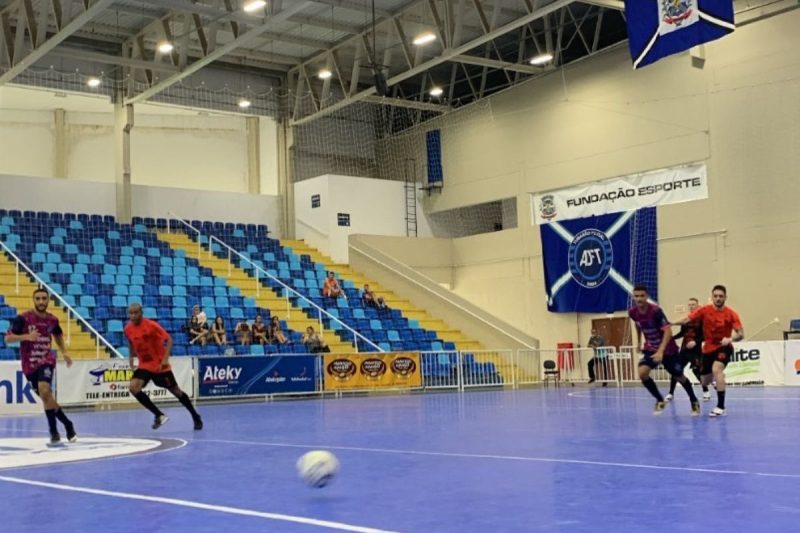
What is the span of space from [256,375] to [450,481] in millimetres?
17139

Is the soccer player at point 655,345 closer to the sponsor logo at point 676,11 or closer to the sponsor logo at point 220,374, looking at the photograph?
the sponsor logo at point 676,11

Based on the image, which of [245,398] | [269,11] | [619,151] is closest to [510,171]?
[619,151]

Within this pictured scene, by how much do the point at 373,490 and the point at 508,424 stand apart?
21.5 ft

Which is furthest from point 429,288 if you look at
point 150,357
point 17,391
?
point 150,357

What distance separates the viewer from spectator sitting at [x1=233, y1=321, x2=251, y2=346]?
25922mm

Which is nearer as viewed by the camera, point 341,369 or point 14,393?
point 14,393

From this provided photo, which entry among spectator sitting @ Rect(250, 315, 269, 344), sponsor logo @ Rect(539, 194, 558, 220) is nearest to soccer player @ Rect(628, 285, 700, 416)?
spectator sitting @ Rect(250, 315, 269, 344)

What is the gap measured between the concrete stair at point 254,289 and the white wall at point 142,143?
12.7ft

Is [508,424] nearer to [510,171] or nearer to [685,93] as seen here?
[685,93]

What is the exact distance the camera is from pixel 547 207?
3281cm

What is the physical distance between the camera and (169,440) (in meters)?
11.9

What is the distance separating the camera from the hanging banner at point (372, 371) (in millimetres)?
25203

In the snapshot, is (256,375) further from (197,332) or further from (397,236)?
(397,236)

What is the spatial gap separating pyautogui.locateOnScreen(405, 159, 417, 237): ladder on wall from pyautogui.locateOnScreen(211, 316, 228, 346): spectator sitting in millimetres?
12681
